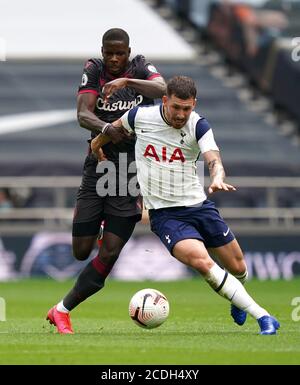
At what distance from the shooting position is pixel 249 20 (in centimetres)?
2784

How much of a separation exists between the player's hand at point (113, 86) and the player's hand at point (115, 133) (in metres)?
0.30

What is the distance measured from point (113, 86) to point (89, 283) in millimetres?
1824

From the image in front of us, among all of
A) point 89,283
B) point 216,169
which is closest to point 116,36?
point 216,169

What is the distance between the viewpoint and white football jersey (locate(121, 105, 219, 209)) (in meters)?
9.73

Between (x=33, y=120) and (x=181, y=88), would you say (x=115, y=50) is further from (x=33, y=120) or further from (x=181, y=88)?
(x=33, y=120)

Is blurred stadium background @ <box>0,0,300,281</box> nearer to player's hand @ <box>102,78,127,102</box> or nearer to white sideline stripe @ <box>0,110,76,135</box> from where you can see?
white sideline stripe @ <box>0,110,76,135</box>

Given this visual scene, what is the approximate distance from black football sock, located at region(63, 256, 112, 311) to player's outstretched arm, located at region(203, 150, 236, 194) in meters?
1.62

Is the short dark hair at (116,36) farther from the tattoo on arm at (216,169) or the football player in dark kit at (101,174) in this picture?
the tattoo on arm at (216,169)

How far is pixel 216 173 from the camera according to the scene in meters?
9.19

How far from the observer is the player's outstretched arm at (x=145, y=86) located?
392 inches

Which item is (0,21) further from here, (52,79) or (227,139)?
(227,139)

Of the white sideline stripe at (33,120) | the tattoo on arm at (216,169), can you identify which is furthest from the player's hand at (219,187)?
the white sideline stripe at (33,120)
